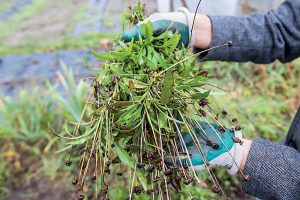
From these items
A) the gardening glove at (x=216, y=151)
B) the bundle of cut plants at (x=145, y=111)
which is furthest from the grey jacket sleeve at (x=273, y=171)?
the bundle of cut plants at (x=145, y=111)

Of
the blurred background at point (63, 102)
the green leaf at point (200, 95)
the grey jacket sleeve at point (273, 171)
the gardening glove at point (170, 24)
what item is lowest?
the blurred background at point (63, 102)

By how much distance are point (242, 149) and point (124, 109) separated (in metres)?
0.48

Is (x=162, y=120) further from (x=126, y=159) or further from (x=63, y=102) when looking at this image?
(x=63, y=102)

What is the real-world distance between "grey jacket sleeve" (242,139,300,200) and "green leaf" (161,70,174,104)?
0.43m

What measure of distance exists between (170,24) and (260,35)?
1.54 feet

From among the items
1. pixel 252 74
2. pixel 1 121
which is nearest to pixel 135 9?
pixel 1 121

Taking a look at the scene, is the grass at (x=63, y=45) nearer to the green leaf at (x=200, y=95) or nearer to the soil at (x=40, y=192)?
the soil at (x=40, y=192)

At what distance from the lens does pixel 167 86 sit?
110 cm

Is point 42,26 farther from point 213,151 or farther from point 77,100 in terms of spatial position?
point 213,151

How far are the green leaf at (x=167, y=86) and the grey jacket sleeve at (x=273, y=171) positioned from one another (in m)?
0.43

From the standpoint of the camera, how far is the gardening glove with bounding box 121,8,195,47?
1387mm

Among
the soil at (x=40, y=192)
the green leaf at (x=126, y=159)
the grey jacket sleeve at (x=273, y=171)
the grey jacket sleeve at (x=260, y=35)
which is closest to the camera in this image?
the green leaf at (x=126, y=159)

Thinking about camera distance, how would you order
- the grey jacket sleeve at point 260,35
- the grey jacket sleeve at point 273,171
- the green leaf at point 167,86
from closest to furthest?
1. the green leaf at point 167,86
2. the grey jacket sleeve at point 273,171
3. the grey jacket sleeve at point 260,35

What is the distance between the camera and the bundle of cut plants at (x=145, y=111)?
3.84 feet
